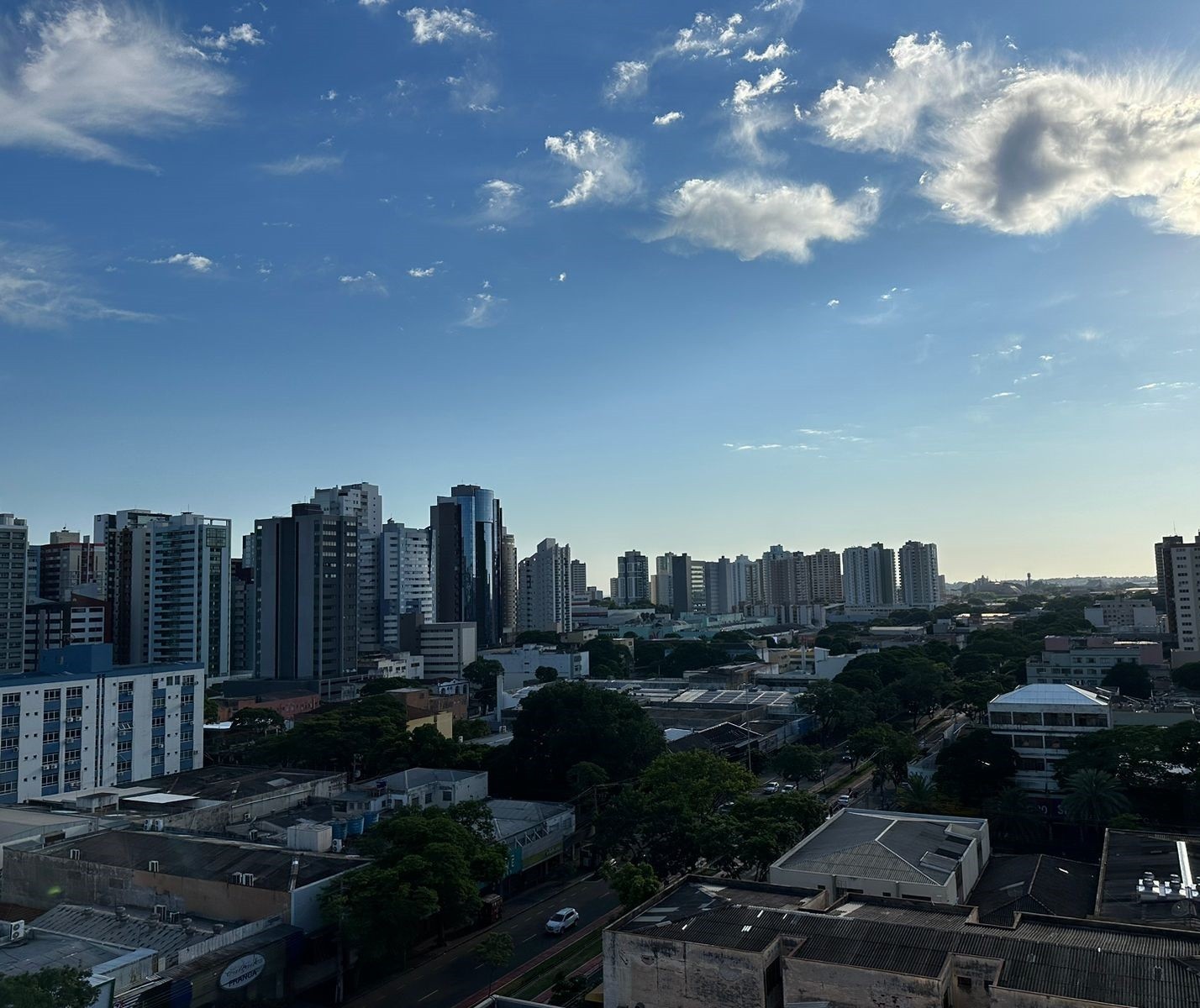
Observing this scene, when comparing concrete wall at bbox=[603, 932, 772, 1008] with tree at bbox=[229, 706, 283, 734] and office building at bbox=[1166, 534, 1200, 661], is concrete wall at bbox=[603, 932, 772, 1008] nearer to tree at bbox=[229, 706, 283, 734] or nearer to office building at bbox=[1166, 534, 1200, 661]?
tree at bbox=[229, 706, 283, 734]

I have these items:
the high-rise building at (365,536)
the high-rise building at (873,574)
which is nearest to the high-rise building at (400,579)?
the high-rise building at (365,536)

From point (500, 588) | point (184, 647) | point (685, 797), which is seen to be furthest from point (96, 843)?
point (500, 588)

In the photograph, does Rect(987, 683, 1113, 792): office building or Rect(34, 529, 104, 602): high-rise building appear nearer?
Rect(987, 683, 1113, 792): office building

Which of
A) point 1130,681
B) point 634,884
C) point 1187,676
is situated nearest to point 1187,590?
point 1187,676

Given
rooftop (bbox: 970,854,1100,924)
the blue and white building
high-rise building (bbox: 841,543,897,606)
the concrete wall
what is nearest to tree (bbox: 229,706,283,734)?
the blue and white building

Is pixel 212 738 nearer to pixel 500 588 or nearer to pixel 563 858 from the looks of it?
pixel 563 858

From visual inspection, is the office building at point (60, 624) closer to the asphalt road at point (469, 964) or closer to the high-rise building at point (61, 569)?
the high-rise building at point (61, 569)
